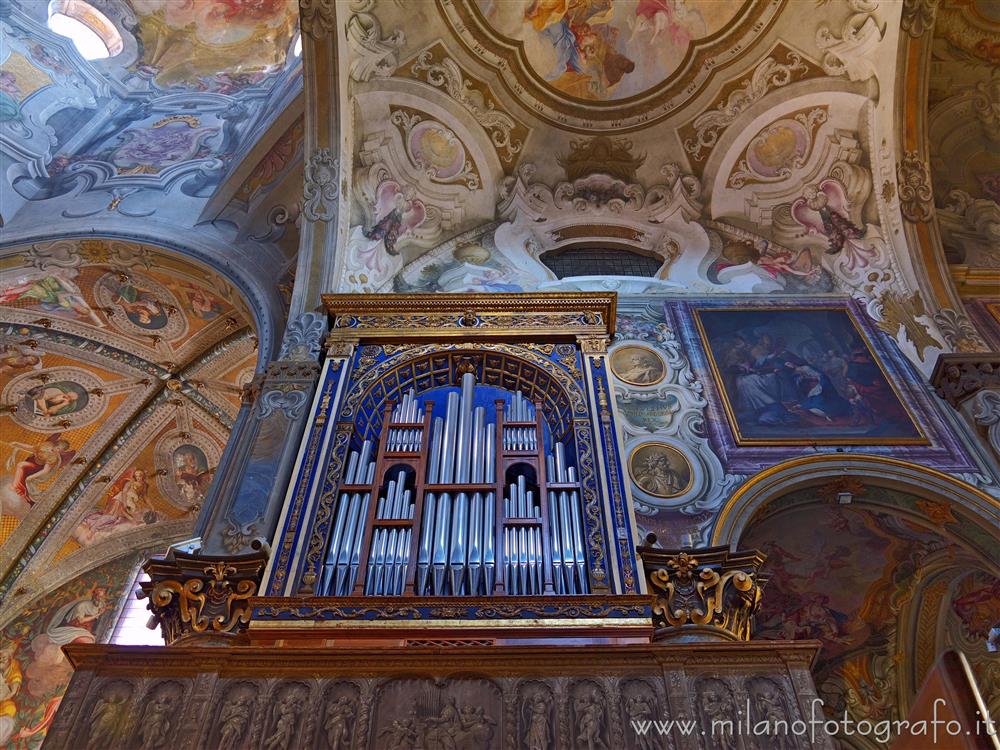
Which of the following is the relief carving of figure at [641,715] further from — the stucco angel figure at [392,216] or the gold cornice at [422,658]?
the stucco angel figure at [392,216]

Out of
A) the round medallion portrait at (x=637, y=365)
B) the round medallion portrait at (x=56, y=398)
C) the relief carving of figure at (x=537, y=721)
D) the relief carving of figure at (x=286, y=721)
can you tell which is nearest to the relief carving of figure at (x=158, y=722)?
the relief carving of figure at (x=286, y=721)

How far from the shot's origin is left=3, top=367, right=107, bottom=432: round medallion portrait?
43.1 ft

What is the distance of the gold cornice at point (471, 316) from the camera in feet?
30.3

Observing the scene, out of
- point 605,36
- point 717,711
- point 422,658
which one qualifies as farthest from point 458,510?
point 605,36

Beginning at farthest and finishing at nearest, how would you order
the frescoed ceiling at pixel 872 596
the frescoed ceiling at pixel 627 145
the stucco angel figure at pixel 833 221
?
the frescoed ceiling at pixel 627 145 → the stucco angel figure at pixel 833 221 → the frescoed ceiling at pixel 872 596

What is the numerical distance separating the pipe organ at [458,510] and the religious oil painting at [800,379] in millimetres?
2422

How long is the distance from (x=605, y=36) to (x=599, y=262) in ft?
12.1

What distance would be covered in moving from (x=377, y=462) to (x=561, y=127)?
25.7 feet

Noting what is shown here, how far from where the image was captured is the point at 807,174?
12297 millimetres

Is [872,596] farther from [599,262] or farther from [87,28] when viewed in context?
[87,28]

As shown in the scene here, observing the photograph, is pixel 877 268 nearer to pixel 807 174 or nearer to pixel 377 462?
pixel 807 174

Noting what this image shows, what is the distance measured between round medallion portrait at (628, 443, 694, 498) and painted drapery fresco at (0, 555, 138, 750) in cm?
924

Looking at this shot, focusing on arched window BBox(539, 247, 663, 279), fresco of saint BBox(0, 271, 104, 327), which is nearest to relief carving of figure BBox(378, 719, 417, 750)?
arched window BBox(539, 247, 663, 279)

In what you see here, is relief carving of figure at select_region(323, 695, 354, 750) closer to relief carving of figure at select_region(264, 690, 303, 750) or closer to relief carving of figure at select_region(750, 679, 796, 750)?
relief carving of figure at select_region(264, 690, 303, 750)
